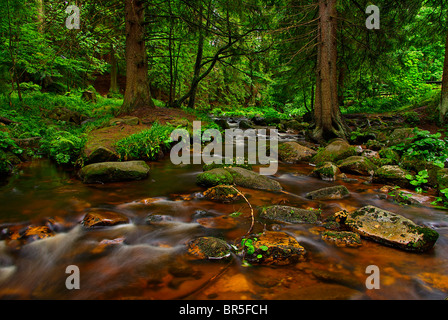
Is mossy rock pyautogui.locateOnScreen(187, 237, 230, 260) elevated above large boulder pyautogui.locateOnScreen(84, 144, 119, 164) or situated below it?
below

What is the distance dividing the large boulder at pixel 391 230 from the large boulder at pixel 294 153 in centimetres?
472

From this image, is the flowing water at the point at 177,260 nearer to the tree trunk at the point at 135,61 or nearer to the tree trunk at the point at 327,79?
the tree trunk at the point at 327,79

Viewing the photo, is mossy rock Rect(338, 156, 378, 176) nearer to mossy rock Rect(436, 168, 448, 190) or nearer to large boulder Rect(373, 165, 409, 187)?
large boulder Rect(373, 165, 409, 187)

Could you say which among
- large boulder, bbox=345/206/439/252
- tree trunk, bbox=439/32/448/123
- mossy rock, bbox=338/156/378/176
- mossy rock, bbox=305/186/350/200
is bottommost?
large boulder, bbox=345/206/439/252

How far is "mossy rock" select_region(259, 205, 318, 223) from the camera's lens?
3965 mm

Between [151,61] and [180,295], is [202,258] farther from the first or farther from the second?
[151,61]

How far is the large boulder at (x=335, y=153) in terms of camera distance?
777 cm

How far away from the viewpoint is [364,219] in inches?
144

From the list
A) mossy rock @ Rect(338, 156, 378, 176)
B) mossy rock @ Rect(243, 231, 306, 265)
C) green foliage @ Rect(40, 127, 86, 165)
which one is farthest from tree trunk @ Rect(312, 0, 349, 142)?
green foliage @ Rect(40, 127, 86, 165)

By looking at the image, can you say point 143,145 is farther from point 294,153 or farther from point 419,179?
point 419,179

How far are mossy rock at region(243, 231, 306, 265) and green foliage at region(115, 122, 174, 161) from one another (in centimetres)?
531

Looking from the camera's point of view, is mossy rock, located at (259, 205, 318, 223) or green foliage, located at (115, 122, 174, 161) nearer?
mossy rock, located at (259, 205, 318, 223)

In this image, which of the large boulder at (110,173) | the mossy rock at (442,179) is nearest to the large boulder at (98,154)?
the large boulder at (110,173)
